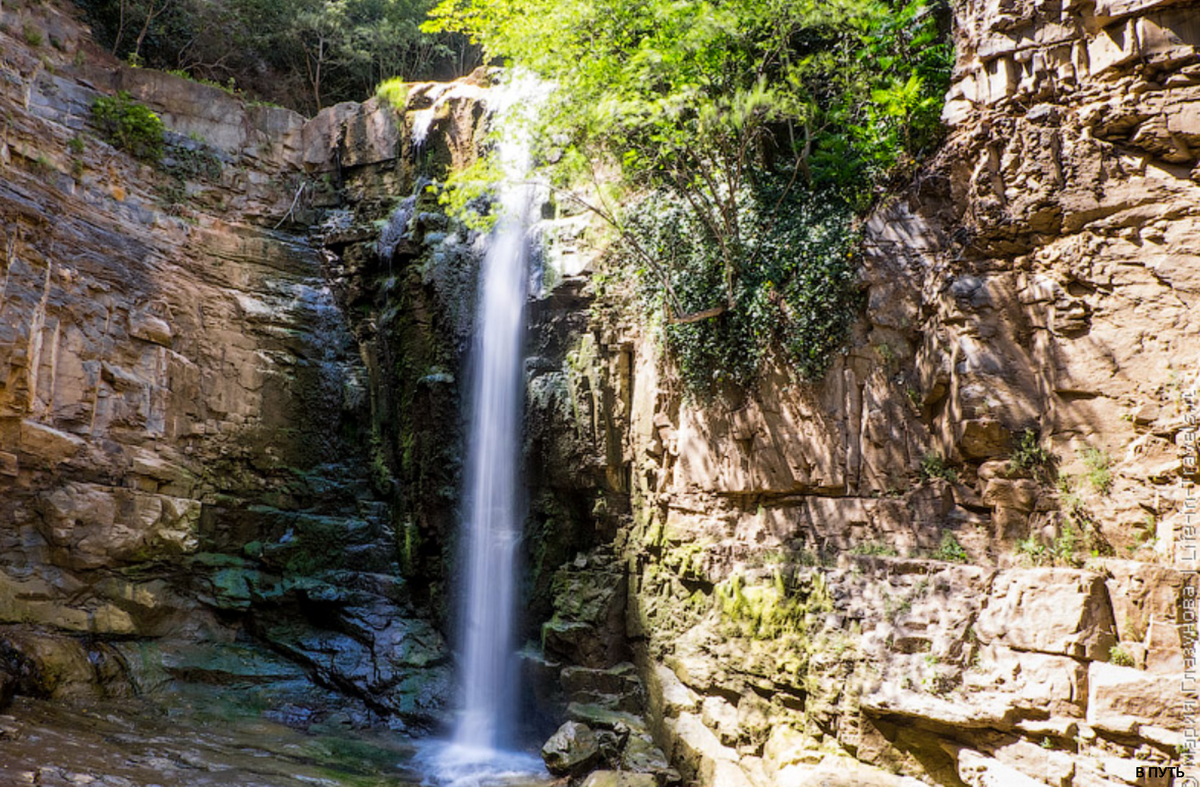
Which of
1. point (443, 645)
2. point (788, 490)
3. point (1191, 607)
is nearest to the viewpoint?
point (1191, 607)

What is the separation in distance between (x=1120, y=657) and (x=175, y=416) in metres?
13.2

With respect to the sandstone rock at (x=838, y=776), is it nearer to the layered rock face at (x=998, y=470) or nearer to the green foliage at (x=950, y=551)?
the layered rock face at (x=998, y=470)

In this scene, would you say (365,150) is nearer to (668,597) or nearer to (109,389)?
(109,389)

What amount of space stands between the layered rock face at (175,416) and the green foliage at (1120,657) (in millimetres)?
8911

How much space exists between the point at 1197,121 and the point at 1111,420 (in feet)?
8.98

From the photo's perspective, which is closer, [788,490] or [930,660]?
[930,660]

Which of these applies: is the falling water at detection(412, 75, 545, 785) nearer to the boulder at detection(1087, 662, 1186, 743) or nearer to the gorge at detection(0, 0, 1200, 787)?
the gorge at detection(0, 0, 1200, 787)

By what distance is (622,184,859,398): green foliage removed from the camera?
9.30 metres

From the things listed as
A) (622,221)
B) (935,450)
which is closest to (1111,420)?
(935,450)

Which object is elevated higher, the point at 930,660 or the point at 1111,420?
the point at 1111,420

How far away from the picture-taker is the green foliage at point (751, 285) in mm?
9297

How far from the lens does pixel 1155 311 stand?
7035mm

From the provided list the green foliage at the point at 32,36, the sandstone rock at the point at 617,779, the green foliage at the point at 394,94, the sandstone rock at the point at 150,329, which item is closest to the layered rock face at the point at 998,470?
the sandstone rock at the point at 617,779

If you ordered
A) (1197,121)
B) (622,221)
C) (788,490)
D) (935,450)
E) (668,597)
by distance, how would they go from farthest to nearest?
(622,221) → (668,597) → (788,490) → (935,450) → (1197,121)
